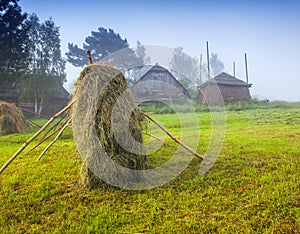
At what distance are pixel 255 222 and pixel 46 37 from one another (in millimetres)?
28214

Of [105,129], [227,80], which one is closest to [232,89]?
[227,80]

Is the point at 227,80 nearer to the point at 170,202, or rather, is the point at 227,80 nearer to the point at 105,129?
the point at 105,129

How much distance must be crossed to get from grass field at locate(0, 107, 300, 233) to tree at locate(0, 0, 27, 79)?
15.0 metres

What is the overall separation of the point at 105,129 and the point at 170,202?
4.13 feet

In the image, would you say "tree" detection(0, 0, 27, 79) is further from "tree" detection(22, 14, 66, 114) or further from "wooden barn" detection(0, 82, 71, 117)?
"wooden barn" detection(0, 82, 71, 117)

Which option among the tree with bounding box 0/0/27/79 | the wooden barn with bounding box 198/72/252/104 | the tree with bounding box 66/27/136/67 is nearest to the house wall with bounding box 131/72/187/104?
the tree with bounding box 0/0/27/79

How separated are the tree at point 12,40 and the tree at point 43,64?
1.83 metres

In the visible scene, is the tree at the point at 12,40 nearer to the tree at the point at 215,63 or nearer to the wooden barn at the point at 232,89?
the wooden barn at the point at 232,89

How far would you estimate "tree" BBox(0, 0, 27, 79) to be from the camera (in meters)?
16.6

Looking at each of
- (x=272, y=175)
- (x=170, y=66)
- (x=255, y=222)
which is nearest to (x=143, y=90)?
(x=170, y=66)

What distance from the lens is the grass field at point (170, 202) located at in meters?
2.25

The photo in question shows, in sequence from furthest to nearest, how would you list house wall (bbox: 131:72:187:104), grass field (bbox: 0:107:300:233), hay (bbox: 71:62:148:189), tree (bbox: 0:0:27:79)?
tree (bbox: 0:0:27:79) < house wall (bbox: 131:72:187:104) < hay (bbox: 71:62:148:189) < grass field (bbox: 0:107:300:233)

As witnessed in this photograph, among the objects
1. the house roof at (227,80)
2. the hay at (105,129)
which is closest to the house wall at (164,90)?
the hay at (105,129)

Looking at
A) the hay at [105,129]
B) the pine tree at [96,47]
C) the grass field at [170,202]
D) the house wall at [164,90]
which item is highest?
the pine tree at [96,47]
